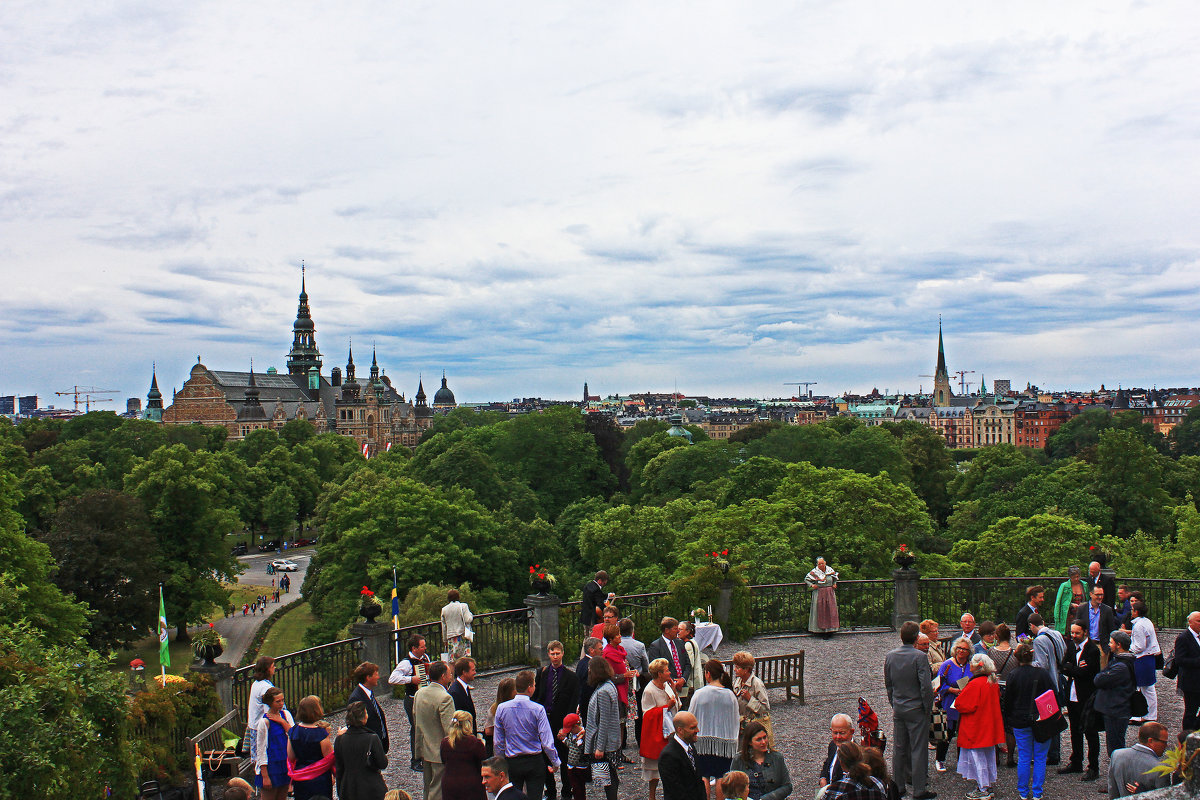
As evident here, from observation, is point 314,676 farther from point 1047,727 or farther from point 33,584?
point 33,584

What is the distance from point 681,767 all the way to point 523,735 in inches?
63.5

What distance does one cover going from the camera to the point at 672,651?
32.0 ft

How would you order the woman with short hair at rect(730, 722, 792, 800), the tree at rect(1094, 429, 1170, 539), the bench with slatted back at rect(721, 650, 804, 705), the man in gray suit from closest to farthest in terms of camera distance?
the woman with short hair at rect(730, 722, 792, 800), the man in gray suit, the bench with slatted back at rect(721, 650, 804, 705), the tree at rect(1094, 429, 1170, 539)

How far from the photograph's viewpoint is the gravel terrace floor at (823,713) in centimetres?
943

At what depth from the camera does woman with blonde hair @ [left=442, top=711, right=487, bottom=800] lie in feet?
23.8

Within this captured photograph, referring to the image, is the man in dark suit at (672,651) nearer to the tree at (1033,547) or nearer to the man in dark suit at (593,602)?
the man in dark suit at (593,602)

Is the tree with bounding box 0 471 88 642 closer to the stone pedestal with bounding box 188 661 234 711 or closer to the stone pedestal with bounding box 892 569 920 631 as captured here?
the stone pedestal with bounding box 188 661 234 711

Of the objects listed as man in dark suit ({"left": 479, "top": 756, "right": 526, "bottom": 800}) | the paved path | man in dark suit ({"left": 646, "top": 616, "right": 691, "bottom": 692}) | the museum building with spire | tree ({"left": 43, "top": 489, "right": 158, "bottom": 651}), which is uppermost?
the museum building with spire

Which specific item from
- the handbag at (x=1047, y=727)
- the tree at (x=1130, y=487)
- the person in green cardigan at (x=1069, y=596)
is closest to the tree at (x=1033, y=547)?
the tree at (x=1130, y=487)

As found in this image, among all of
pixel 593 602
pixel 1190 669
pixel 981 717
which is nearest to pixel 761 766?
pixel 981 717

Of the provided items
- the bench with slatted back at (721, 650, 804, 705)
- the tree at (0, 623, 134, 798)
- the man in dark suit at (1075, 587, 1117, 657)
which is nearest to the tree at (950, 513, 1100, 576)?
the bench with slatted back at (721, 650, 804, 705)

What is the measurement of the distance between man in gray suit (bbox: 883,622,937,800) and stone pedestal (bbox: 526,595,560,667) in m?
6.55

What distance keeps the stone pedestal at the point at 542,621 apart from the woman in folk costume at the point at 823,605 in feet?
14.8

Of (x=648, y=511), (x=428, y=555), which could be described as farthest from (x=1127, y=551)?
(x=428, y=555)
